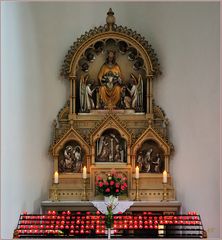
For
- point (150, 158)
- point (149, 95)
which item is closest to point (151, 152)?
point (150, 158)

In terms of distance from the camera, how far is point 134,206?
916 cm

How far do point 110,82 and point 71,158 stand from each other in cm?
161


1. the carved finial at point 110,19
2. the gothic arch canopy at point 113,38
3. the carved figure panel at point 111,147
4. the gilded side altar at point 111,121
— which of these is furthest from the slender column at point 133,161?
the carved finial at point 110,19

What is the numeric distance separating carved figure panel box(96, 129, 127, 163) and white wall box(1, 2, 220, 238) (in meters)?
0.95

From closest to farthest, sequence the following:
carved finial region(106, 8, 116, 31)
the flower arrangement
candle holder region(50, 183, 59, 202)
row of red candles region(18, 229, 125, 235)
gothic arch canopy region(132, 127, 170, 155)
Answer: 1. row of red candles region(18, 229, 125, 235)
2. the flower arrangement
3. candle holder region(50, 183, 59, 202)
4. gothic arch canopy region(132, 127, 170, 155)
5. carved finial region(106, 8, 116, 31)

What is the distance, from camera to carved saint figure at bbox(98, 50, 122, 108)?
989 centimetres

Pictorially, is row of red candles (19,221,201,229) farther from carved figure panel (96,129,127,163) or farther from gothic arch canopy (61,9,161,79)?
gothic arch canopy (61,9,161,79)

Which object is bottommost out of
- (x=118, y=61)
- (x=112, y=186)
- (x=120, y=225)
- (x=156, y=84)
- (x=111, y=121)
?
(x=120, y=225)

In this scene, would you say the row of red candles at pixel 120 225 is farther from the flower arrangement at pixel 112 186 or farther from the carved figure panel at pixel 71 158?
the carved figure panel at pixel 71 158

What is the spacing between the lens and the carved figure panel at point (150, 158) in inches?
384

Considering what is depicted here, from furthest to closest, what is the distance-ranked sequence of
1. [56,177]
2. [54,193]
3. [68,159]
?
[68,159]
[54,193]
[56,177]

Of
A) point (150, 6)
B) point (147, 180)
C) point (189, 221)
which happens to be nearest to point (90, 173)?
point (147, 180)

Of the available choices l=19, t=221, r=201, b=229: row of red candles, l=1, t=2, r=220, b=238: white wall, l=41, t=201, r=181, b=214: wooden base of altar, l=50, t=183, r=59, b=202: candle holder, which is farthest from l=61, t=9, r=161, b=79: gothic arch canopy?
l=19, t=221, r=201, b=229: row of red candles

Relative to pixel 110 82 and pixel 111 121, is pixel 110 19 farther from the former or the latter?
pixel 111 121
